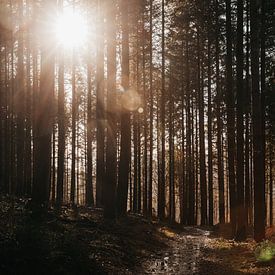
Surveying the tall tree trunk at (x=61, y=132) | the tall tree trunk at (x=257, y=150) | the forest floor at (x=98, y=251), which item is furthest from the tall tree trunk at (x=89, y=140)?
the tall tree trunk at (x=257, y=150)

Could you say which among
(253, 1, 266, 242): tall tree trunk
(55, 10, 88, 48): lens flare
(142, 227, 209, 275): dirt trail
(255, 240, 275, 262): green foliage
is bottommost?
(142, 227, 209, 275): dirt trail

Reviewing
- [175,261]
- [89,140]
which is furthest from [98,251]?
[89,140]

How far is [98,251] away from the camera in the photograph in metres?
11.3

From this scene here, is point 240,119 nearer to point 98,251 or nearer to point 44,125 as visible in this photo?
point 44,125

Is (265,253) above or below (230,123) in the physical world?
below

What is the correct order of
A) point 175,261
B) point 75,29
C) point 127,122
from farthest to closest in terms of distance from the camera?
1. point 75,29
2. point 127,122
3. point 175,261

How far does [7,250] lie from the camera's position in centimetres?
830

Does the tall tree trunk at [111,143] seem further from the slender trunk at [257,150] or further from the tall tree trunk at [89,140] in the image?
the tall tree trunk at [89,140]

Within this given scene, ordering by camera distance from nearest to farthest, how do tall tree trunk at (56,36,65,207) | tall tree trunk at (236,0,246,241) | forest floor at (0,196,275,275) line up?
forest floor at (0,196,275,275)
tall tree trunk at (236,0,246,241)
tall tree trunk at (56,36,65,207)

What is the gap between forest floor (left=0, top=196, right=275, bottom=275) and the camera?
864cm

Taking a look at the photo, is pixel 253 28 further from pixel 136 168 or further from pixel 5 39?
pixel 136 168

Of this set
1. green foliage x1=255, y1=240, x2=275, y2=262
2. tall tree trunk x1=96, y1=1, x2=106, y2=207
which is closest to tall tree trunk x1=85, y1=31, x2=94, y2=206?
tall tree trunk x1=96, y1=1, x2=106, y2=207

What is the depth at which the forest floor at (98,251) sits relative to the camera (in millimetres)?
8641

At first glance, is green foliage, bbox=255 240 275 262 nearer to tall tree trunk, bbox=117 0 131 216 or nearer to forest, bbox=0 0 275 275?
forest, bbox=0 0 275 275
